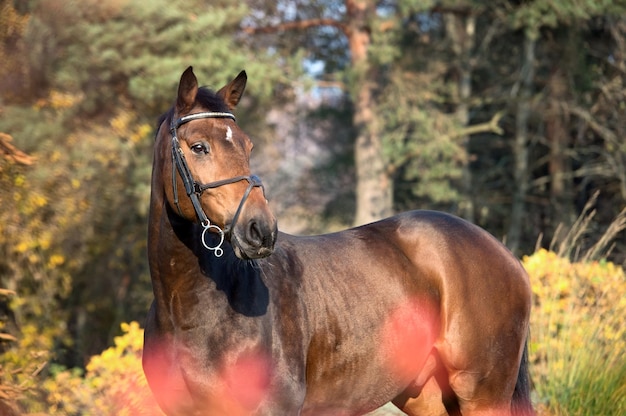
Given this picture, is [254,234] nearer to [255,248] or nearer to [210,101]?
[255,248]

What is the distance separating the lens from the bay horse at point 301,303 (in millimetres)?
3746

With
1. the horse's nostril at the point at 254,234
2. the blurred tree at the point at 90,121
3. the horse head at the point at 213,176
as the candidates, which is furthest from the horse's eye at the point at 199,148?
the blurred tree at the point at 90,121

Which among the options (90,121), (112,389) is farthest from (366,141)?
(112,389)

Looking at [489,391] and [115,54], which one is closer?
[489,391]

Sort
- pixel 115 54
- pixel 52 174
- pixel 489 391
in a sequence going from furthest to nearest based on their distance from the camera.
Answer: pixel 115 54, pixel 52 174, pixel 489 391

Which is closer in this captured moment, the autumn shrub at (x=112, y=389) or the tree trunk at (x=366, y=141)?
the autumn shrub at (x=112, y=389)

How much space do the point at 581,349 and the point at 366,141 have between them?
12148 mm

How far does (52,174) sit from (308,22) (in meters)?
7.90

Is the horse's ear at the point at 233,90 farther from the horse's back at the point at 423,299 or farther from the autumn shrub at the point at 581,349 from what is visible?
the autumn shrub at the point at 581,349

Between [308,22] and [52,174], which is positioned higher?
[308,22]

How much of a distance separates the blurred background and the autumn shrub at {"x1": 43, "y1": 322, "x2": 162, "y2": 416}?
101 centimetres

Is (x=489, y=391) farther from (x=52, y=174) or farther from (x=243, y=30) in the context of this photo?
(x=243, y=30)

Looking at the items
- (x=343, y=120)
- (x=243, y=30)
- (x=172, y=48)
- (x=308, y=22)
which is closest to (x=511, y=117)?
(x=343, y=120)

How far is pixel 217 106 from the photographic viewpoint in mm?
3912
